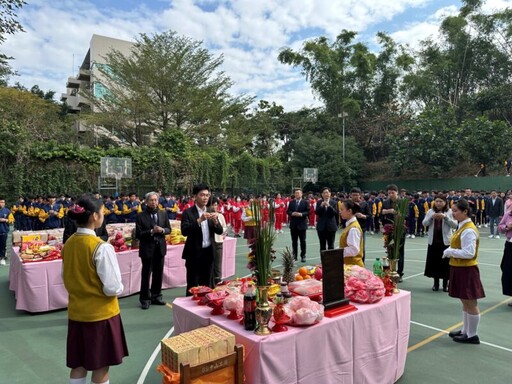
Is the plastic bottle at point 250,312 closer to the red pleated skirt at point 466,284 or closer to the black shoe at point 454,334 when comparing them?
the red pleated skirt at point 466,284

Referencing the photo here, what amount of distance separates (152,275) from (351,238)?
10.3 feet

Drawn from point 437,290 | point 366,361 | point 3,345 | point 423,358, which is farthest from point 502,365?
point 3,345

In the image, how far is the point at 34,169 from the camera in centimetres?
1647

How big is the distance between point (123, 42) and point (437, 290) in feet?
131

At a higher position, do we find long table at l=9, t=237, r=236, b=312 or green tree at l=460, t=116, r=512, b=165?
green tree at l=460, t=116, r=512, b=165

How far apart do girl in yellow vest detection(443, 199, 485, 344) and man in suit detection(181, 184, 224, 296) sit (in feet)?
9.14

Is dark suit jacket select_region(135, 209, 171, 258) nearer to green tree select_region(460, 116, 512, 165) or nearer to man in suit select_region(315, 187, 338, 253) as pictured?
man in suit select_region(315, 187, 338, 253)

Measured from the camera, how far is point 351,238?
13.2 feet

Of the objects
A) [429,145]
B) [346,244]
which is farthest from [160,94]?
[346,244]

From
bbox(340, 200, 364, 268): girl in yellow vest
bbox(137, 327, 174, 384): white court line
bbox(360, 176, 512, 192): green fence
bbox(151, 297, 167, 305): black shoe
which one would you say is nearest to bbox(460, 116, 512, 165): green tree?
bbox(360, 176, 512, 192): green fence

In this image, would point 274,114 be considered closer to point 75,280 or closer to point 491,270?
point 491,270

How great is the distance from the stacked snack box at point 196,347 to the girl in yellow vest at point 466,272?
2.88m

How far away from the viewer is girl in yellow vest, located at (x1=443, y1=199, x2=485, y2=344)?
3871 mm

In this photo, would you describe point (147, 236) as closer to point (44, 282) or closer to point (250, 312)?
point (44, 282)
